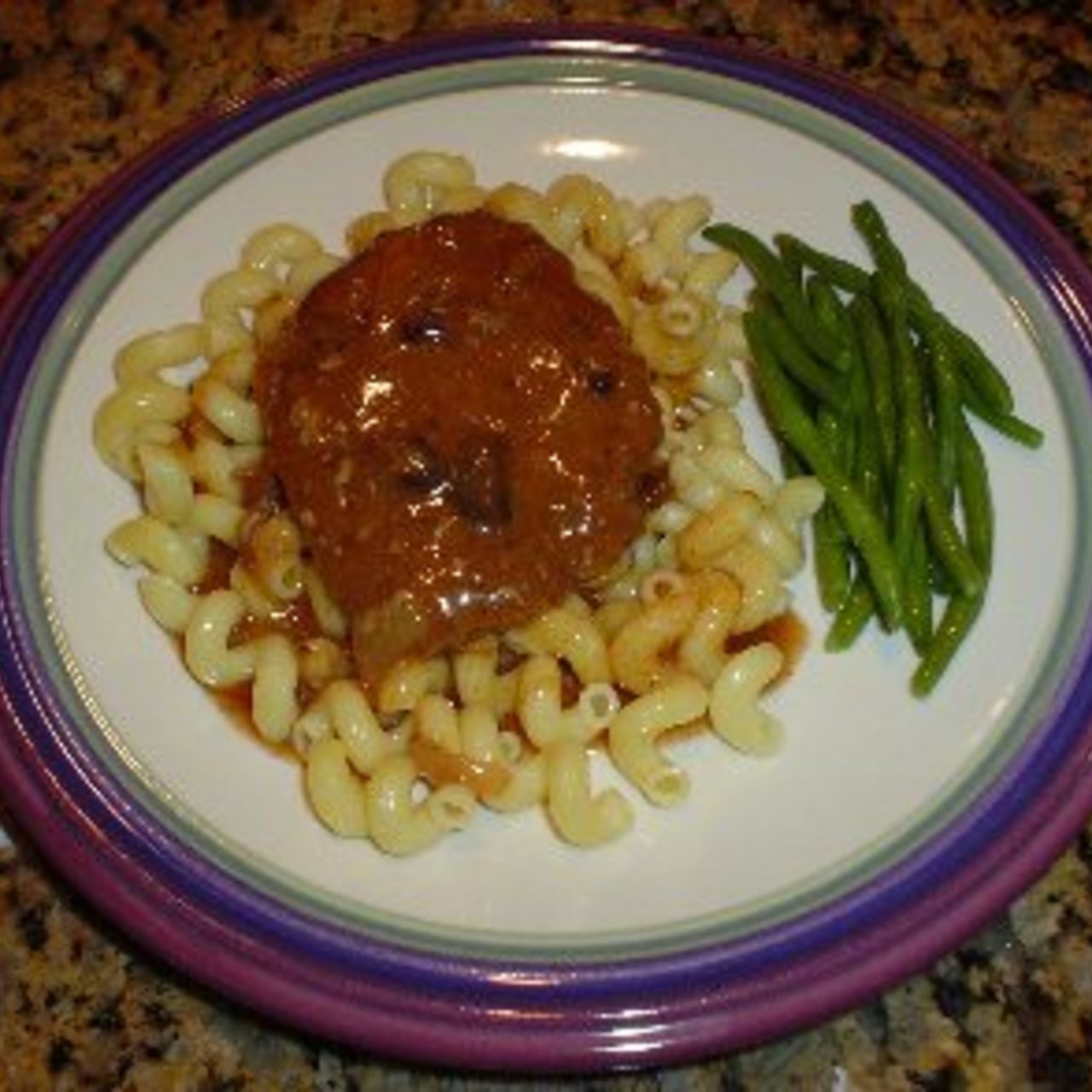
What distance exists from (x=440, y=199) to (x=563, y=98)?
1.05 ft

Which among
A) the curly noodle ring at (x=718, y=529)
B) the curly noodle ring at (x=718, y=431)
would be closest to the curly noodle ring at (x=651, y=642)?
the curly noodle ring at (x=718, y=529)

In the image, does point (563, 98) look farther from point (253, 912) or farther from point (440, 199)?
point (253, 912)

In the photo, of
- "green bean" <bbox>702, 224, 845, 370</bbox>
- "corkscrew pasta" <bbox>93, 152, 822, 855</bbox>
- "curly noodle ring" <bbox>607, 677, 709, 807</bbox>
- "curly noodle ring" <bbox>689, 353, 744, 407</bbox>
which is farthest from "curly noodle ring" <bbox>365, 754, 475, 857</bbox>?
"green bean" <bbox>702, 224, 845, 370</bbox>

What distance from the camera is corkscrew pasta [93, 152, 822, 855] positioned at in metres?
2.47

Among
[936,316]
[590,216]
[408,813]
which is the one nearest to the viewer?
[408,813]

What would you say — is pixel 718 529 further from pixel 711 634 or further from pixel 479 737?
pixel 479 737

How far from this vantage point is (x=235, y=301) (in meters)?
2.96

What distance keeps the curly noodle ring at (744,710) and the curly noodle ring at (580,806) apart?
0.61 ft

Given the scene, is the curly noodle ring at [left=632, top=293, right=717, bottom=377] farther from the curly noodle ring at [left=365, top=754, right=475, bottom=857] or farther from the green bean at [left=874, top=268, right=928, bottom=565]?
the curly noodle ring at [left=365, top=754, right=475, bottom=857]

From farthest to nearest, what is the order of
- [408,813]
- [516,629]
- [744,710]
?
[516,629] → [744,710] → [408,813]

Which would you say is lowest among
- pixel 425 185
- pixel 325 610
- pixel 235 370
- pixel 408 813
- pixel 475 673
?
pixel 408 813

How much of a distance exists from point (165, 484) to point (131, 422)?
0.15m

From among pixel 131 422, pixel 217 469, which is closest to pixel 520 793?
pixel 217 469


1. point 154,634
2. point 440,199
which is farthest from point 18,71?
point 154,634
